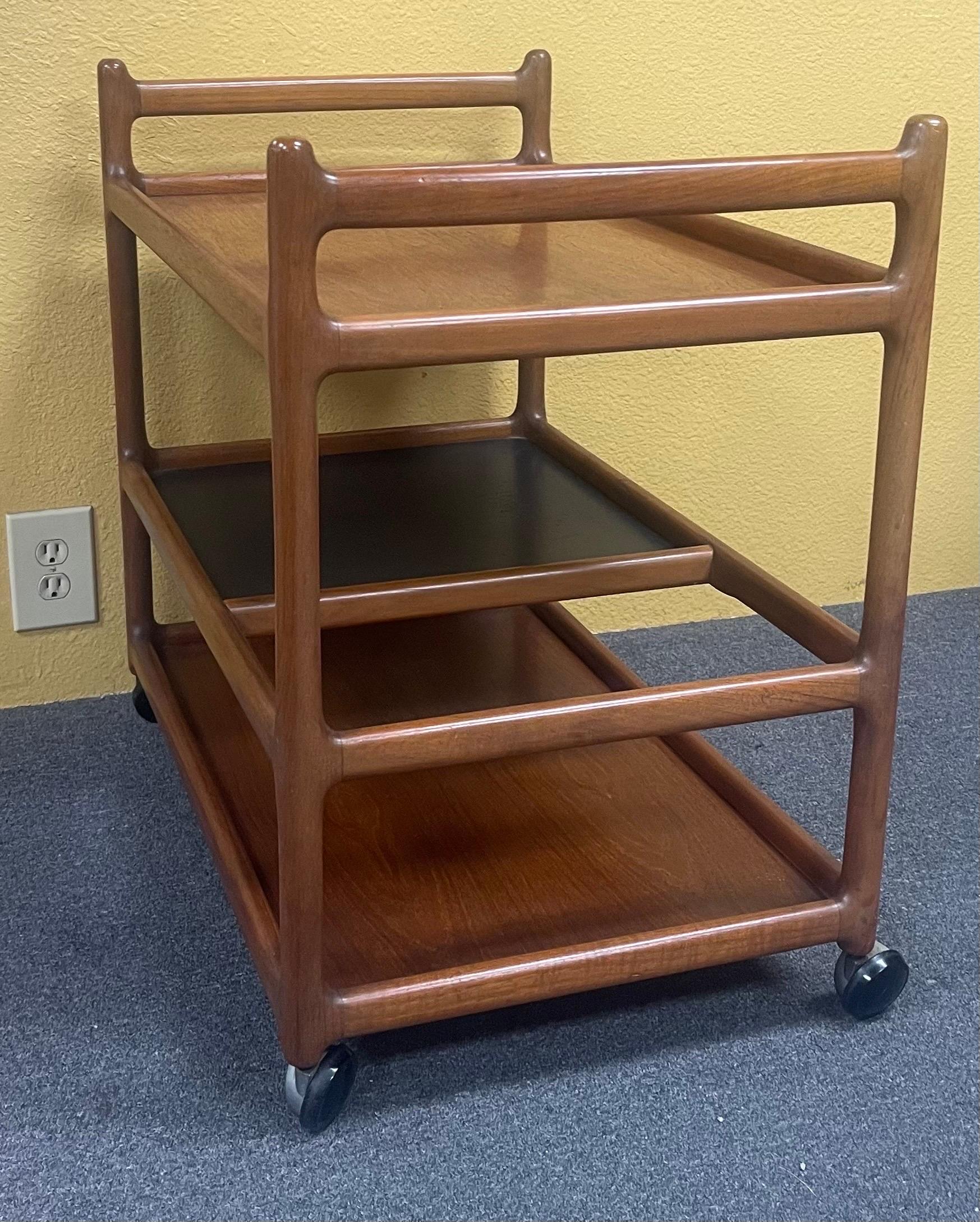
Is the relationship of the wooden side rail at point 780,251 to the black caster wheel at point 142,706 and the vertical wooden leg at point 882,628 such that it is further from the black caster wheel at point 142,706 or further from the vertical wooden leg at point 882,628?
the black caster wheel at point 142,706

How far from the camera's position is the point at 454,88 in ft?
4.38

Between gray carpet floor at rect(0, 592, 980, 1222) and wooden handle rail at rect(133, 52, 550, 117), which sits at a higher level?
wooden handle rail at rect(133, 52, 550, 117)

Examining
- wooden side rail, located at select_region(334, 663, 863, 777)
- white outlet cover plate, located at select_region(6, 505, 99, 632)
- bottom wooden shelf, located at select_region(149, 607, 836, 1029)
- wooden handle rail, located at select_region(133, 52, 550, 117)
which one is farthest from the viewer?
white outlet cover plate, located at select_region(6, 505, 99, 632)

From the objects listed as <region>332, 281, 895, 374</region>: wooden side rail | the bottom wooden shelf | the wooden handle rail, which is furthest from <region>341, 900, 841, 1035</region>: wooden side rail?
the wooden handle rail

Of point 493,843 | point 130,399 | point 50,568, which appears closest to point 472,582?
point 493,843

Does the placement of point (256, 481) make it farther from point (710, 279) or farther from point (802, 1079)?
point (802, 1079)

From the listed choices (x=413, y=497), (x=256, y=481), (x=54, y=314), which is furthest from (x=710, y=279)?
(x=54, y=314)

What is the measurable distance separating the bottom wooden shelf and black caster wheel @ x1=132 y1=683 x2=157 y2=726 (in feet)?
0.16

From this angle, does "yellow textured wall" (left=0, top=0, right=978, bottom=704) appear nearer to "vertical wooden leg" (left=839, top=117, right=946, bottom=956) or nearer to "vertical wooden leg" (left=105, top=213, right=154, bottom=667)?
"vertical wooden leg" (left=105, top=213, right=154, bottom=667)

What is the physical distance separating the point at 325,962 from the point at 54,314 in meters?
0.70

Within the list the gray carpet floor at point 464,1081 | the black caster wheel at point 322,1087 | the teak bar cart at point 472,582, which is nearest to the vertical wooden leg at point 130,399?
the teak bar cart at point 472,582

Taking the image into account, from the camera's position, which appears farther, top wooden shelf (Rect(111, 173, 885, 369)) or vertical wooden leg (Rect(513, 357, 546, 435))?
vertical wooden leg (Rect(513, 357, 546, 435))

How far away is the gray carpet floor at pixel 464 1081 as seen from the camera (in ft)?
3.08

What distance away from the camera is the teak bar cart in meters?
0.86
